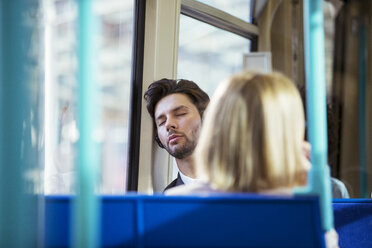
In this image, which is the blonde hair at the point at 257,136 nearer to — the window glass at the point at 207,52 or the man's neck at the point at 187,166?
the man's neck at the point at 187,166

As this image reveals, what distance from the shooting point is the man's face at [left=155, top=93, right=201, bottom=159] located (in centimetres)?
247

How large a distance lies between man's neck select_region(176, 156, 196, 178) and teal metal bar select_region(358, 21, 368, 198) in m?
2.25

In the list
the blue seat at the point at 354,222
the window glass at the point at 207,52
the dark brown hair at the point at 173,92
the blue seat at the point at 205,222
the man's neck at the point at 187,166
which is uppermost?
the window glass at the point at 207,52

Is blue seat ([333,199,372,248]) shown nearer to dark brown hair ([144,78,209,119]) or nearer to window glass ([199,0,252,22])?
dark brown hair ([144,78,209,119])

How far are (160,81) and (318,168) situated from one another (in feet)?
5.59

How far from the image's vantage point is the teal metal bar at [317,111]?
3.30 feet

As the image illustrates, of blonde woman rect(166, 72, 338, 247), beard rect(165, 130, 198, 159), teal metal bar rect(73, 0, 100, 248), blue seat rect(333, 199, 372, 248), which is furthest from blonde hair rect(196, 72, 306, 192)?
beard rect(165, 130, 198, 159)

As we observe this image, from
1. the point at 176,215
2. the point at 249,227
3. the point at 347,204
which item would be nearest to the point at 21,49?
the point at 176,215

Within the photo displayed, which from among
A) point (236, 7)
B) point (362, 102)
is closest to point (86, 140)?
point (236, 7)

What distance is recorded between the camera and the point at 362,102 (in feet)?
14.7

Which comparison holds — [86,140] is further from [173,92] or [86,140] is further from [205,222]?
[173,92]

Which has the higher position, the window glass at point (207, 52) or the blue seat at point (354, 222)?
the window glass at point (207, 52)

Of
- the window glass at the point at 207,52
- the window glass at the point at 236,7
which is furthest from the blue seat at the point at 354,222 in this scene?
the window glass at the point at 236,7

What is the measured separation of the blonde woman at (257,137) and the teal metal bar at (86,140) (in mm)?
287
